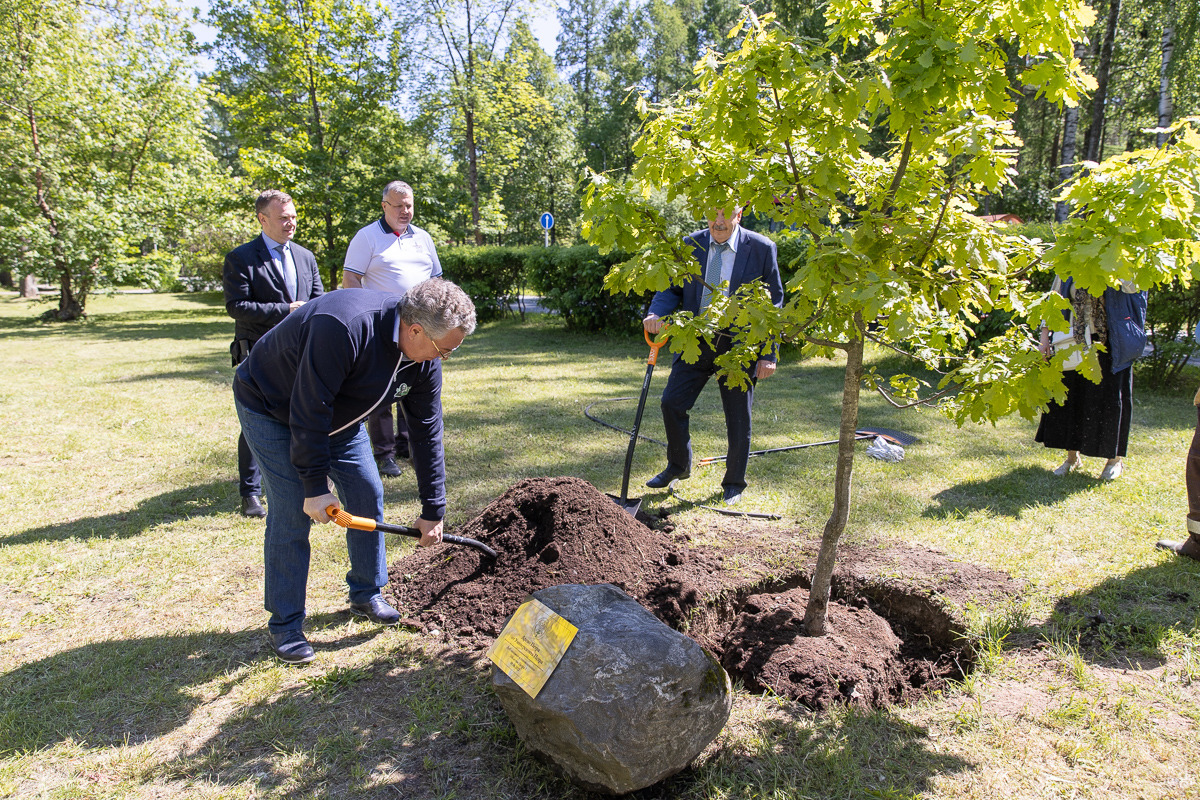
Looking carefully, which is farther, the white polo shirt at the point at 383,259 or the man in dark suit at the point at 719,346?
the white polo shirt at the point at 383,259

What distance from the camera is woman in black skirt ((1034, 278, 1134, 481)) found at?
15.0 ft

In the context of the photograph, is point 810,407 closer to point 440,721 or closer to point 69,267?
point 440,721

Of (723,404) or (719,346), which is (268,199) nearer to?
(719,346)

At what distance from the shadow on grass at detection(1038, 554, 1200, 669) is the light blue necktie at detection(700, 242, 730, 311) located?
2.44 meters

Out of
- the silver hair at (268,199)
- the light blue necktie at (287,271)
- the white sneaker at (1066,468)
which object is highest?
the silver hair at (268,199)

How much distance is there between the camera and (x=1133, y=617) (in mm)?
3059

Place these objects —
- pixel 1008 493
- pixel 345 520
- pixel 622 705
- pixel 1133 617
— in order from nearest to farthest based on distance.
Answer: pixel 622 705 → pixel 345 520 → pixel 1133 617 → pixel 1008 493

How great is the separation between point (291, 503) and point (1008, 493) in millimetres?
4377

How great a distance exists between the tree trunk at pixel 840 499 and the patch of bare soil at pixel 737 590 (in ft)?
0.33

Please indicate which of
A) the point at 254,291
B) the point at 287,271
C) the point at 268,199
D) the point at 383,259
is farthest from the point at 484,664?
the point at 268,199

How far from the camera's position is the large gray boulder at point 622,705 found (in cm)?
209

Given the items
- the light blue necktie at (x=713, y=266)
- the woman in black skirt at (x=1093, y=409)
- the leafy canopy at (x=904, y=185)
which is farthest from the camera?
the woman in black skirt at (x=1093, y=409)

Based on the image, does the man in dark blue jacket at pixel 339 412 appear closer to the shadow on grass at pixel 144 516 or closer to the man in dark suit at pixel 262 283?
the man in dark suit at pixel 262 283

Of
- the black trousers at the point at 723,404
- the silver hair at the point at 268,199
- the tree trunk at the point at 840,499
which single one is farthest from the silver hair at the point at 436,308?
the silver hair at the point at 268,199
